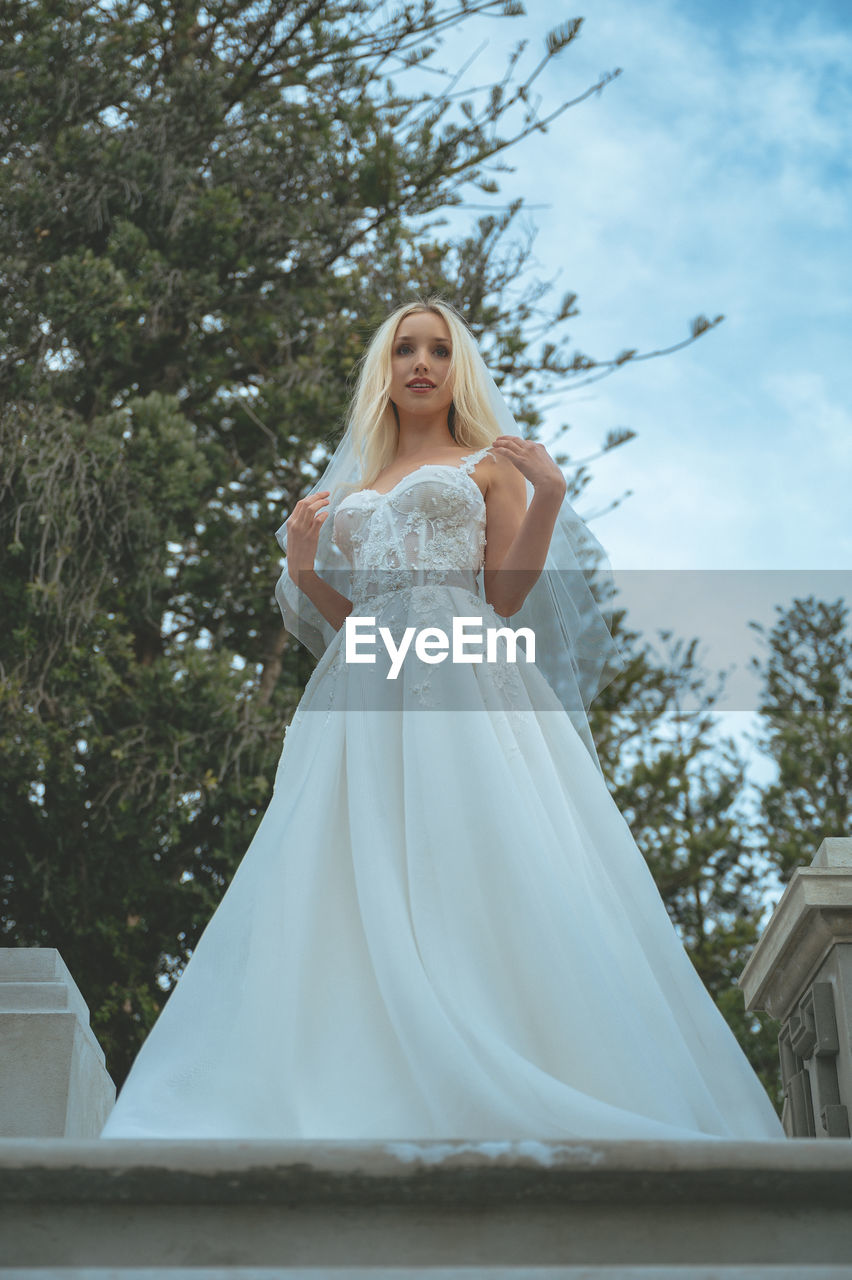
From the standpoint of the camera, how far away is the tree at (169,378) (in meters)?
7.38

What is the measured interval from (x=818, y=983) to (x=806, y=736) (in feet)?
38.7

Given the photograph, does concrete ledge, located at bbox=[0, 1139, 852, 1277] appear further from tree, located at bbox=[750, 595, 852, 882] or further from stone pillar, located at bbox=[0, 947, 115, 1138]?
tree, located at bbox=[750, 595, 852, 882]

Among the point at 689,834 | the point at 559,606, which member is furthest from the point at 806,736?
the point at 559,606

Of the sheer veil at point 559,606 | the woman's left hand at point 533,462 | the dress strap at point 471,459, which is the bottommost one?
the sheer veil at point 559,606

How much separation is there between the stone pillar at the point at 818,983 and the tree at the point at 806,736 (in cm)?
902

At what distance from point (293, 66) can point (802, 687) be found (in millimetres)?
10125

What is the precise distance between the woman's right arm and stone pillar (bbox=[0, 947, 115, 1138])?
Result: 1150 millimetres

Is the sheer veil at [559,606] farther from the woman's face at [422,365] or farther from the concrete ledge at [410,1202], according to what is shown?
the concrete ledge at [410,1202]

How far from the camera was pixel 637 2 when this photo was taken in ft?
27.1

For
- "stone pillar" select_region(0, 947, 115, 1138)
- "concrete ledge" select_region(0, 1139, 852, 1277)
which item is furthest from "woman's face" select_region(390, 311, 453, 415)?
"concrete ledge" select_region(0, 1139, 852, 1277)

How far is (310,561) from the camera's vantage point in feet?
12.1

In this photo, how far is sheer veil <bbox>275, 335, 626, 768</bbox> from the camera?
3.72 meters

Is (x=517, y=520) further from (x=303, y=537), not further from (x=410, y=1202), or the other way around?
(x=410, y=1202)

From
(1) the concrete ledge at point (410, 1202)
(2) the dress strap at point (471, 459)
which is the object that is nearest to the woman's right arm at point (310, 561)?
(2) the dress strap at point (471, 459)
